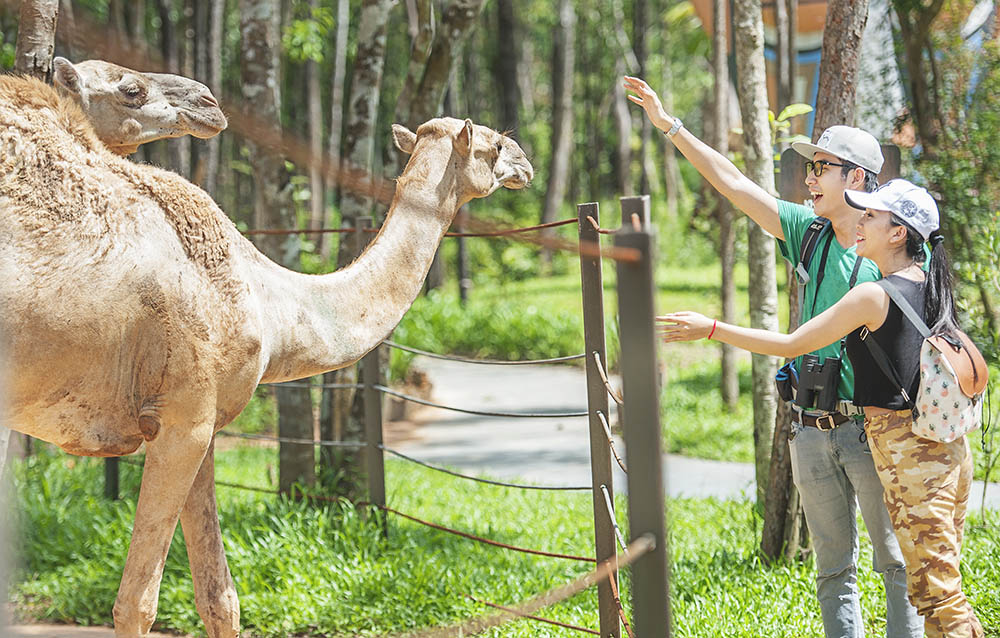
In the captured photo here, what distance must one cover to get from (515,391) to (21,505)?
767 cm

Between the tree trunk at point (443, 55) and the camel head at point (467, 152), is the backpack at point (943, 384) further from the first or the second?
the tree trunk at point (443, 55)

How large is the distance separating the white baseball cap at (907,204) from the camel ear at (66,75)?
2.99 metres

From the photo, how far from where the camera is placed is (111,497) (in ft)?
22.6

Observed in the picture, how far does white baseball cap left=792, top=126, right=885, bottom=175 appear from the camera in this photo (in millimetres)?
3695

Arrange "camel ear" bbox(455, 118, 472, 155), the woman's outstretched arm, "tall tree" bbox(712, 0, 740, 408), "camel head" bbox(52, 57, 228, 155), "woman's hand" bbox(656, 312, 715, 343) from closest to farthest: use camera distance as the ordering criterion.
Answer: "woman's hand" bbox(656, 312, 715, 343) < the woman's outstretched arm < "camel head" bbox(52, 57, 228, 155) < "camel ear" bbox(455, 118, 472, 155) < "tall tree" bbox(712, 0, 740, 408)

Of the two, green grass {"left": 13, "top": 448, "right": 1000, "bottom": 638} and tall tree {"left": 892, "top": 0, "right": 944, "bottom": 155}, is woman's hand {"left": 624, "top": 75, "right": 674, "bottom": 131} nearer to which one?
green grass {"left": 13, "top": 448, "right": 1000, "bottom": 638}

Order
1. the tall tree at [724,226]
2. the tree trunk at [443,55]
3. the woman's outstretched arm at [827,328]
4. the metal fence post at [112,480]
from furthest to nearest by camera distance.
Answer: the tall tree at [724,226] → the tree trunk at [443,55] → the metal fence post at [112,480] → the woman's outstretched arm at [827,328]

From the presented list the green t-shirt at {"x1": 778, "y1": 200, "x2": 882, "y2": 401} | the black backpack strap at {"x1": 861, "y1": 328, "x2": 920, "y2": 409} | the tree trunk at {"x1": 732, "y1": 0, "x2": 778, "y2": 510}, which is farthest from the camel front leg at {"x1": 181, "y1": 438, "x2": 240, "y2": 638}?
the tree trunk at {"x1": 732, "y1": 0, "x2": 778, "y2": 510}

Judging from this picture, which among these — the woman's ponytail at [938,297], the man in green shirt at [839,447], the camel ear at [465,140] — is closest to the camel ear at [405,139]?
the camel ear at [465,140]

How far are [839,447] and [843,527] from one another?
1.05 feet

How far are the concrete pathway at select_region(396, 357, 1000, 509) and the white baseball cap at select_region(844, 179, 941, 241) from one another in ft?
11.0

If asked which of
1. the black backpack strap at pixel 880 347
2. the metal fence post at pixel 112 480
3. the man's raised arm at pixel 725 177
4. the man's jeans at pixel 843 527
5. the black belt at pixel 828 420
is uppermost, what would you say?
the man's raised arm at pixel 725 177

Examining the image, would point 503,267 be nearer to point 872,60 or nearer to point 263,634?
point 872,60

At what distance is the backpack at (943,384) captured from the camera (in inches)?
129
